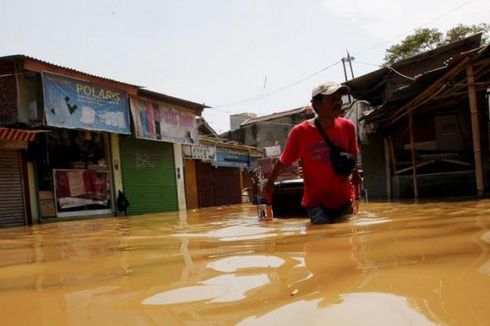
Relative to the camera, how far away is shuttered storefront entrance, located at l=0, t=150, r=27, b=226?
1147 cm

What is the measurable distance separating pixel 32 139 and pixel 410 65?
1060 centimetres

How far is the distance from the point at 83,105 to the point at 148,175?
5009 mm

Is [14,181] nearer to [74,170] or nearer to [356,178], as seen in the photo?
[74,170]

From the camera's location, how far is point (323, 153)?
13.1 feet

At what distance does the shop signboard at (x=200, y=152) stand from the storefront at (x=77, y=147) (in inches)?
229

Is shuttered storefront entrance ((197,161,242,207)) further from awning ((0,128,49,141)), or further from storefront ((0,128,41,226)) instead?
awning ((0,128,49,141))

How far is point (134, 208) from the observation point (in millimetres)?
16125

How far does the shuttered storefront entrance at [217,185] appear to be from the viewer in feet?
72.5

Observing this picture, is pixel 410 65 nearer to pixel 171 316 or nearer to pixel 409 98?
pixel 409 98

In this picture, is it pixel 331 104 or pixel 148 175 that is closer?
pixel 331 104

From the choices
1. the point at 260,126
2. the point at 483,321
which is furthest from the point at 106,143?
the point at 260,126

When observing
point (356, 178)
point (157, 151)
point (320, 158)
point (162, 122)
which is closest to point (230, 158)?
point (157, 151)

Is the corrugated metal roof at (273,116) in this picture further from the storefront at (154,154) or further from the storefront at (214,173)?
the storefront at (154,154)

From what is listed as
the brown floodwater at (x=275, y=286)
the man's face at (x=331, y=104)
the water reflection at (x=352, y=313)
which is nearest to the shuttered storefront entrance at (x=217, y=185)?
the man's face at (x=331, y=104)
